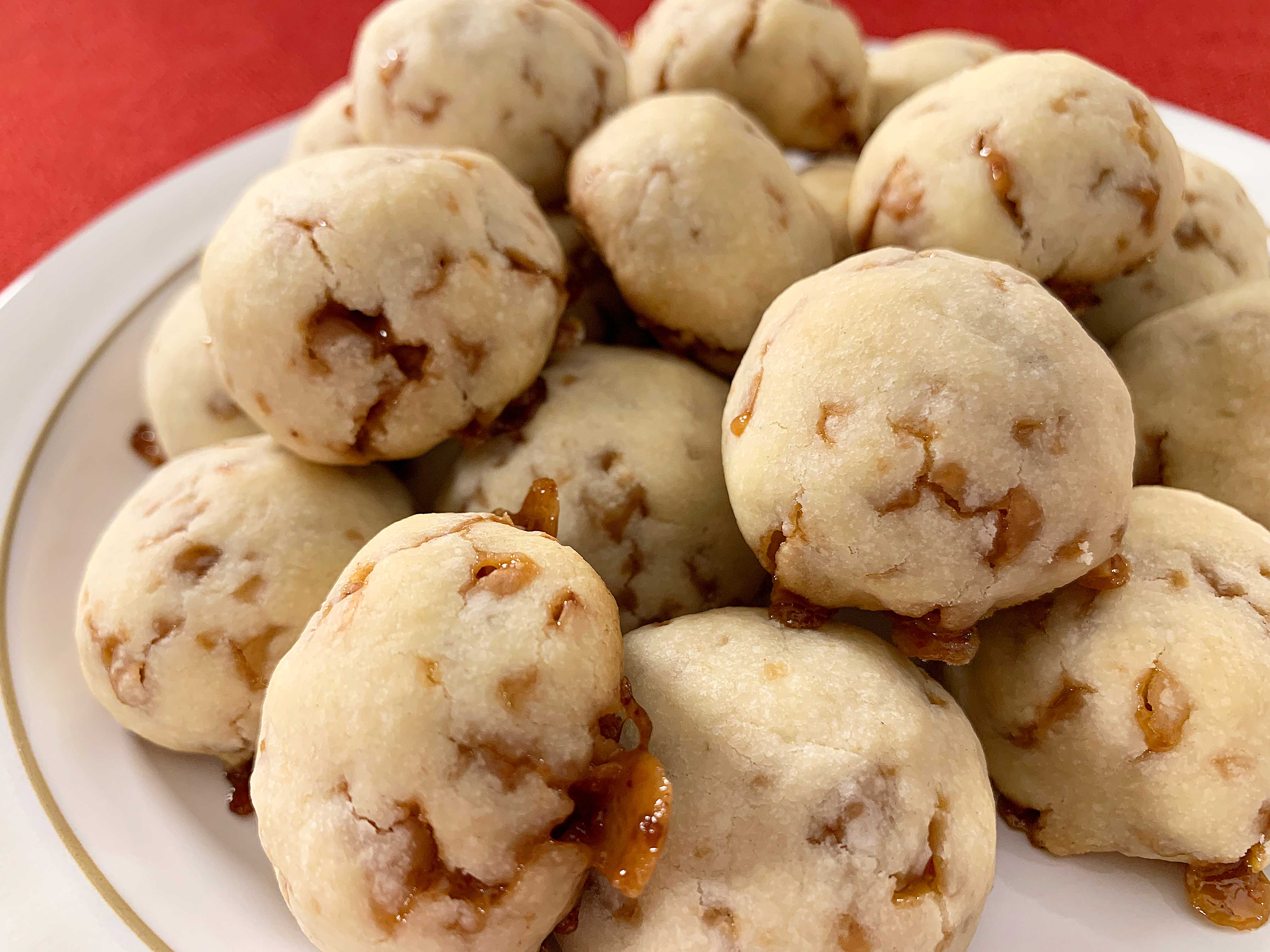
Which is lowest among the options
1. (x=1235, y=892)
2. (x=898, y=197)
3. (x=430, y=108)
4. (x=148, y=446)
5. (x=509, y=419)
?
(x=1235, y=892)

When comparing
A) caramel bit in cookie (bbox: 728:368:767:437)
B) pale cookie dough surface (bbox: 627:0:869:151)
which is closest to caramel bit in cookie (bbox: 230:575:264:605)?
caramel bit in cookie (bbox: 728:368:767:437)

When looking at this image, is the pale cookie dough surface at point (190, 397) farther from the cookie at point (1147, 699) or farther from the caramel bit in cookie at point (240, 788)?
the cookie at point (1147, 699)

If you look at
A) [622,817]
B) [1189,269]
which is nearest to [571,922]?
[622,817]

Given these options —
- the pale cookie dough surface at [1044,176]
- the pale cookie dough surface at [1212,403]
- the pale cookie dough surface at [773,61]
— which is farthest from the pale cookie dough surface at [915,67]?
the pale cookie dough surface at [1212,403]

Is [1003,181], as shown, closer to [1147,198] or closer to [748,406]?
[1147,198]

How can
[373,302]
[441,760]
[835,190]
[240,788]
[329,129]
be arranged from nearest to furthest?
[441,760] → [373,302] → [240,788] → [835,190] → [329,129]

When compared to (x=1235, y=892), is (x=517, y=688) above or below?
above

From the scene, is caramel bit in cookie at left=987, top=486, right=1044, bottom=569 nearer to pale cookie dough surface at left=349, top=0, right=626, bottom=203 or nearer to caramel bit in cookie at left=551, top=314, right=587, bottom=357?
caramel bit in cookie at left=551, top=314, right=587, bottom=357
